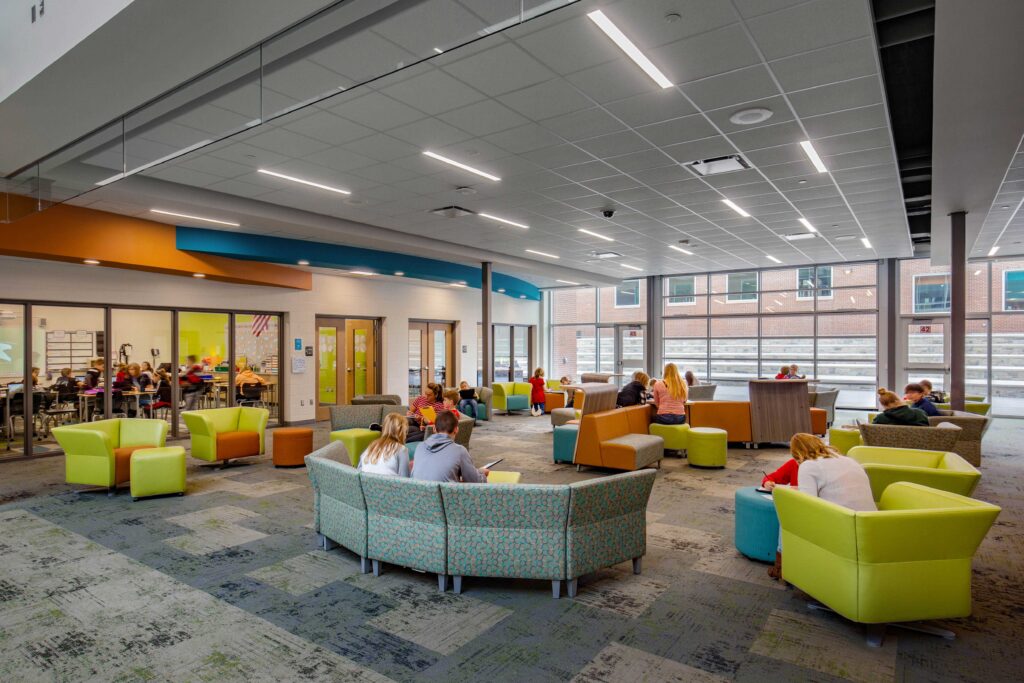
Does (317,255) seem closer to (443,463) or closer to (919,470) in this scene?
(443,463)

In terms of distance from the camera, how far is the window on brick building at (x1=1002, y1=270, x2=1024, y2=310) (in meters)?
13.4

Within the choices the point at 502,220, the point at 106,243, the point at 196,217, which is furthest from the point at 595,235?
the point at 106,243

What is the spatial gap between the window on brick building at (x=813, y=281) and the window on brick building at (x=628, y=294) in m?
4.61

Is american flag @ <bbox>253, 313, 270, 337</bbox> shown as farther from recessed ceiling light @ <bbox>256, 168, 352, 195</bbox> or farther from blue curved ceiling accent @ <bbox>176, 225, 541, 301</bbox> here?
recessed ceiling light @ <bbox>256, 168, 352, 195</bbox>

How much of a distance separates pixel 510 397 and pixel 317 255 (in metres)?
5.96

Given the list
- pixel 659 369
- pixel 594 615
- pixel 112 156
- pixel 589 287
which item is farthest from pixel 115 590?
pixel 589 287

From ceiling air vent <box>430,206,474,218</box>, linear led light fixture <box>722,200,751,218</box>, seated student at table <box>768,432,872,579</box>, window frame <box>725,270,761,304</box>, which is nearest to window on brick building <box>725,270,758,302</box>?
window frame <box>725,270,761,304</box>

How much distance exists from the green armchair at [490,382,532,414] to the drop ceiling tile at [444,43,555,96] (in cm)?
1040

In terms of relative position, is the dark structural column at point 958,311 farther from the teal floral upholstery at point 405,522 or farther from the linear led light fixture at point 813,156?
the teal floral upholstery at point 405,522

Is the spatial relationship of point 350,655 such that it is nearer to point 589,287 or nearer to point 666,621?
point 666,621

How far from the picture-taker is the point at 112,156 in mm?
5348

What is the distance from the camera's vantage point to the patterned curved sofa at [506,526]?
387 cm

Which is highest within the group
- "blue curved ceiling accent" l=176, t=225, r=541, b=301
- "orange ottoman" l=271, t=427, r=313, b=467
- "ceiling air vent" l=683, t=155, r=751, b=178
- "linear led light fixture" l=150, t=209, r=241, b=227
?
"ceiling air vent" l=683, t=155, r=751, b=178

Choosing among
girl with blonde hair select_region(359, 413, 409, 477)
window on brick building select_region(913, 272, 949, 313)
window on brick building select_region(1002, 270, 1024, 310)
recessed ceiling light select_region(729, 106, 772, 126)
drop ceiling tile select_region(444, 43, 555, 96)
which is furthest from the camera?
window on brick building select_region(913, 272, 949, 313)
